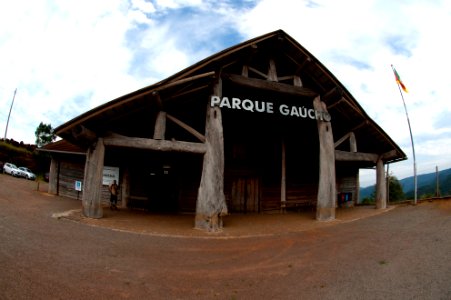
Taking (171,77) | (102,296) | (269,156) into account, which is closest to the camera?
(102,296)

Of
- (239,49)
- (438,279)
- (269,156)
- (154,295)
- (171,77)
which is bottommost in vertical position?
(154,295)

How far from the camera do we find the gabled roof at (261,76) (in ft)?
31.0

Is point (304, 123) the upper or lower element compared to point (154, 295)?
upper

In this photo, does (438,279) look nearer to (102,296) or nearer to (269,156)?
(102,296)

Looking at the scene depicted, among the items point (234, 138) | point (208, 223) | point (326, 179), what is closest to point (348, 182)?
point (326, 179)

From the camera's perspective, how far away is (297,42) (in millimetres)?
11547

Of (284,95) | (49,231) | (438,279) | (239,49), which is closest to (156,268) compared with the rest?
(49,231)

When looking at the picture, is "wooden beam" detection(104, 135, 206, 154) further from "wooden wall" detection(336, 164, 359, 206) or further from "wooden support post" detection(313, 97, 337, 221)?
"wooden wall" detection(336, 164, 359, 206)

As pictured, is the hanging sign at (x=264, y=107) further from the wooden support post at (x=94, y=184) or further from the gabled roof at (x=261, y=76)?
the wooden support post at (x=94, y=184)

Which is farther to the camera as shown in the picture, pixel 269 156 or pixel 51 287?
pixel 269 156

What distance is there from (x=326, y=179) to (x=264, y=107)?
3950 mm

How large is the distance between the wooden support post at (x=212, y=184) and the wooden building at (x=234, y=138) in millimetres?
34

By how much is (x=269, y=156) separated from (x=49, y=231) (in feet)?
35.7

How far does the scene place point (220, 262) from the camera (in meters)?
6.18
